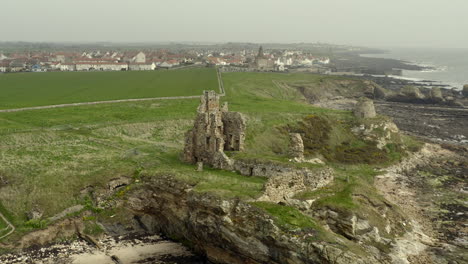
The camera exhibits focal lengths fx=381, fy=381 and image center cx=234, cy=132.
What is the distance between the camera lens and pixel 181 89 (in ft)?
259

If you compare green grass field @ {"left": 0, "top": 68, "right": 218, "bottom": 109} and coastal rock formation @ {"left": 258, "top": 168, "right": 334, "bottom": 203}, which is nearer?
coastal rock formation @ {"left": 258, "top": 168, "right": 334, "bottom": 203}

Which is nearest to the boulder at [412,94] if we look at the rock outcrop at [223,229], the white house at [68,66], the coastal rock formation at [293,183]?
the coastal rock formation at [293,183]

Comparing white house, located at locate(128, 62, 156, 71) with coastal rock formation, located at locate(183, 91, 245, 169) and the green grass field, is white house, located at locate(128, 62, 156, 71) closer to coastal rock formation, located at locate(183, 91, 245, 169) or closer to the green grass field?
the green grass field

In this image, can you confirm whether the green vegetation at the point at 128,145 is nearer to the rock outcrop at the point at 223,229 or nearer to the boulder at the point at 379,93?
the rock outcrop at the point at 223,229

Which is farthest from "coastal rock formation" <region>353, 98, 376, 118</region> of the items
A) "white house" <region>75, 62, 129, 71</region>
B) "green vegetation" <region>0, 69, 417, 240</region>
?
"white house" <region>75, 62, 129, 71</region>

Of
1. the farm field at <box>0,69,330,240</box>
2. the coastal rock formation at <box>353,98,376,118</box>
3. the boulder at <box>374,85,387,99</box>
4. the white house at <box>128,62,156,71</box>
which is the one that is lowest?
the boulder at <box>374,85,387,99</box>

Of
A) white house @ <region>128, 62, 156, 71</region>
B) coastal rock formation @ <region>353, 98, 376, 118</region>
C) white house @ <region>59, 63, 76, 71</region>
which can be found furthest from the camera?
white house @ <region>128, 62, 156, 71</region>

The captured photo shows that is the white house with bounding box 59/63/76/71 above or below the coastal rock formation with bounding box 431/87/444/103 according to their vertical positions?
above

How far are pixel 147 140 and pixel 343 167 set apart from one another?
2247 centimetres

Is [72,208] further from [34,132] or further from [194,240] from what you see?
[34,132]

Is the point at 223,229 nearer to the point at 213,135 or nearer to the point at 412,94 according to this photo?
the point at 213,135

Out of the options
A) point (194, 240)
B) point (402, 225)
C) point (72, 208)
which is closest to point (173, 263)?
point (194, 240)

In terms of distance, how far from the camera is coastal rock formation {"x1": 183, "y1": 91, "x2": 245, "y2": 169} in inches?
1153

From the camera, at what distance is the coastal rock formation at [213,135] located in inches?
1153
